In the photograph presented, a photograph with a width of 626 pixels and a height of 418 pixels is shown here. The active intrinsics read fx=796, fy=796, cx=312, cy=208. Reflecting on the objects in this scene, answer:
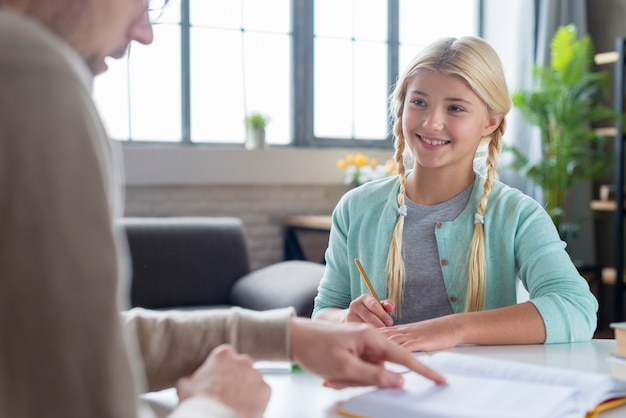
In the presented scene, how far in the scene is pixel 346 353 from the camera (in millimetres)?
945

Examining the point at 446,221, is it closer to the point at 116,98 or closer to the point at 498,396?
the point at 498,396

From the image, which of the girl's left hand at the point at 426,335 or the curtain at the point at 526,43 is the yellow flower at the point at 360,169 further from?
the girl's left hand at the point at 426,335

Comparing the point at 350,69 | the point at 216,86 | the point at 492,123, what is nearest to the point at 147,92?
the point at 216,86

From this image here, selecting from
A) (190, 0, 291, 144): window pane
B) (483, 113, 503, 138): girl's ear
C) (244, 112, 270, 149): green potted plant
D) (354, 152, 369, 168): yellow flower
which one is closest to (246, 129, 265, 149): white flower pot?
(244, 112, 270, 149): green potted plant

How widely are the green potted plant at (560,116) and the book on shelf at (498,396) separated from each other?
3.81 m

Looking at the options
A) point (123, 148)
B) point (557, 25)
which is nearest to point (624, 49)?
point (557, 25)

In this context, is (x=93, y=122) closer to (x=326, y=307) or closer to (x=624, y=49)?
(x=326, y=307)

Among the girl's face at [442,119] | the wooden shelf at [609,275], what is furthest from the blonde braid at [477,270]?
the wooden shelf at [609,275]

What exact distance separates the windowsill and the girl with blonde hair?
8.83 ft

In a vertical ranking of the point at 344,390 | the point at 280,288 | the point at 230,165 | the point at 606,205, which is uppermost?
the point at 230,165

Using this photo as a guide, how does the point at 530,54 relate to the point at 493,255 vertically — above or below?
above

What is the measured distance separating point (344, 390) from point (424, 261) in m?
0.71

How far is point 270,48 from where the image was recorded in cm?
489

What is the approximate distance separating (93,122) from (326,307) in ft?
4.16
